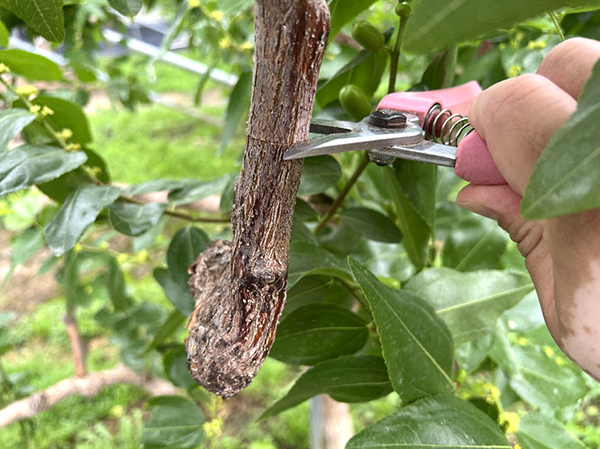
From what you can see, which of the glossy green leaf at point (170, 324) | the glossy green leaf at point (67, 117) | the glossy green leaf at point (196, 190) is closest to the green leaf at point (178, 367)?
the glossy green leaf at point (170, 324)

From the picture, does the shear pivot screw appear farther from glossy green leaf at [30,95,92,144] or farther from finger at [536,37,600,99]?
glossy green leaf at [30,95,92,144]

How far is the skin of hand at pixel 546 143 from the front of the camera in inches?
10.5

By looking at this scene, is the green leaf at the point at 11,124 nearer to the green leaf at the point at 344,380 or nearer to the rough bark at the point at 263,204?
the rough bark at the point at 263,204

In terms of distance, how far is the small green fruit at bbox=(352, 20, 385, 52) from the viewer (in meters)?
0.49

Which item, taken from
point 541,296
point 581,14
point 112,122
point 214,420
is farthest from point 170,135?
point 541,296

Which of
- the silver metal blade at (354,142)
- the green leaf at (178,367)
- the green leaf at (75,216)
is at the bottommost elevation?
the green leaf at (178,367)

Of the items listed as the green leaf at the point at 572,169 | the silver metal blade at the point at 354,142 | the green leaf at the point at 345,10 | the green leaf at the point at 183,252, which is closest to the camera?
the green leaf at the point at 572,169

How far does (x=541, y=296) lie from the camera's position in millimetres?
346

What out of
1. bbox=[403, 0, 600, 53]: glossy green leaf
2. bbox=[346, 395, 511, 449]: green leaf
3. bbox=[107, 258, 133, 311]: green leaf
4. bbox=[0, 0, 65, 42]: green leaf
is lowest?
bbox=[107, 258, 133, 311]: green leaf

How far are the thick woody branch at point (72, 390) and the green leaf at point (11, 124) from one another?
0.72 meters

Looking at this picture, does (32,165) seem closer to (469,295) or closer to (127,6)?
(127,6)

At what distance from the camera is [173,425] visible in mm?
770

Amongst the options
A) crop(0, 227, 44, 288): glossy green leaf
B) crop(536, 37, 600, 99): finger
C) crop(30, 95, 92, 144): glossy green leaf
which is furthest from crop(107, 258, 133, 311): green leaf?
crop(536, 37, 600, 99): finger

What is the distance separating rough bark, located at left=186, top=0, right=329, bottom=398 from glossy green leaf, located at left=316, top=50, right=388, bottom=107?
0.24 metres
